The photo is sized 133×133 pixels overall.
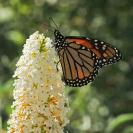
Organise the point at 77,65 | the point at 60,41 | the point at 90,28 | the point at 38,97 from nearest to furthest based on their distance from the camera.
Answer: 1. the point at 38,97
2. the point at 60,41
3. the point at 77,65
4. the point at 90,28

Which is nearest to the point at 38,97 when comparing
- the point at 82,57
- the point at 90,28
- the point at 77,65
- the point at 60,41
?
the point at 60,41

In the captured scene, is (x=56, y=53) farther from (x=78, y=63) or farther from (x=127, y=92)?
(x=127, y=92)

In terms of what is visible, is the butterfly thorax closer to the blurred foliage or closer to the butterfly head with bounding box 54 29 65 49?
the butterfly head with bounding box 54 29 65 49

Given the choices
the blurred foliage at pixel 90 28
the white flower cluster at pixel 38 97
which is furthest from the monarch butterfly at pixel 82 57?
the blurred foliage at pixel 90 28

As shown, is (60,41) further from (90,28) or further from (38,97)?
(90,28)

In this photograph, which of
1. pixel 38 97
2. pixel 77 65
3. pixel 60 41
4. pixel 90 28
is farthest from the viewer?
pixel 90 28
